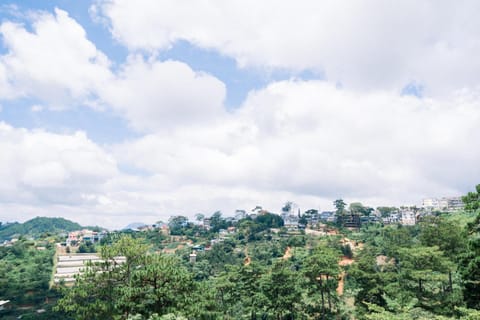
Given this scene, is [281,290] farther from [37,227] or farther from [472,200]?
[37,227]

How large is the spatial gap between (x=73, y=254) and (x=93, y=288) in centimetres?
7214

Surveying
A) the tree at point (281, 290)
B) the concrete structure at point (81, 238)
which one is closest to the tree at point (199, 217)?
the concrete structure at point (81, 238)

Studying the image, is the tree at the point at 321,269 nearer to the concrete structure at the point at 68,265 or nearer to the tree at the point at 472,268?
the tree at the point at 472,268

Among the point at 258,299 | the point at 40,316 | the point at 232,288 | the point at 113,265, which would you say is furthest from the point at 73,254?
the point at 113,265

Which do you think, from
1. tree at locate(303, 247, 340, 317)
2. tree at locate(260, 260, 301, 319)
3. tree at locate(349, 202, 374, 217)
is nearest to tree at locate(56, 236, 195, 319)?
tree at locate(303, 247, 340, 317)

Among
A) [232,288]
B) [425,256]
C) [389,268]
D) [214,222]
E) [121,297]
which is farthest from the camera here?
[214,222]

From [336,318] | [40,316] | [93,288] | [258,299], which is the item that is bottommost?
[40,316]

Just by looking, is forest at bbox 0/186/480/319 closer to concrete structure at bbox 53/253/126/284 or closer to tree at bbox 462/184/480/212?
tree at bbox 462/184/480/212

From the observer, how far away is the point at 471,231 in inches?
570

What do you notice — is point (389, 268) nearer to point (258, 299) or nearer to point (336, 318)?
→ point (336, 318)

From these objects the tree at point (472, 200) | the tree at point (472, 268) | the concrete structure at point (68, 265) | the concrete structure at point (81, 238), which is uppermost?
the tree at point (472, 200)

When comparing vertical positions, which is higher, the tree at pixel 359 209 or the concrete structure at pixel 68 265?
the tree at pixel 359 209

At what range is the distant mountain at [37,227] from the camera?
15501 cm

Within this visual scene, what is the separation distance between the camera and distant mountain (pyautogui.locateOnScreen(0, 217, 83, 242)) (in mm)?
155012
